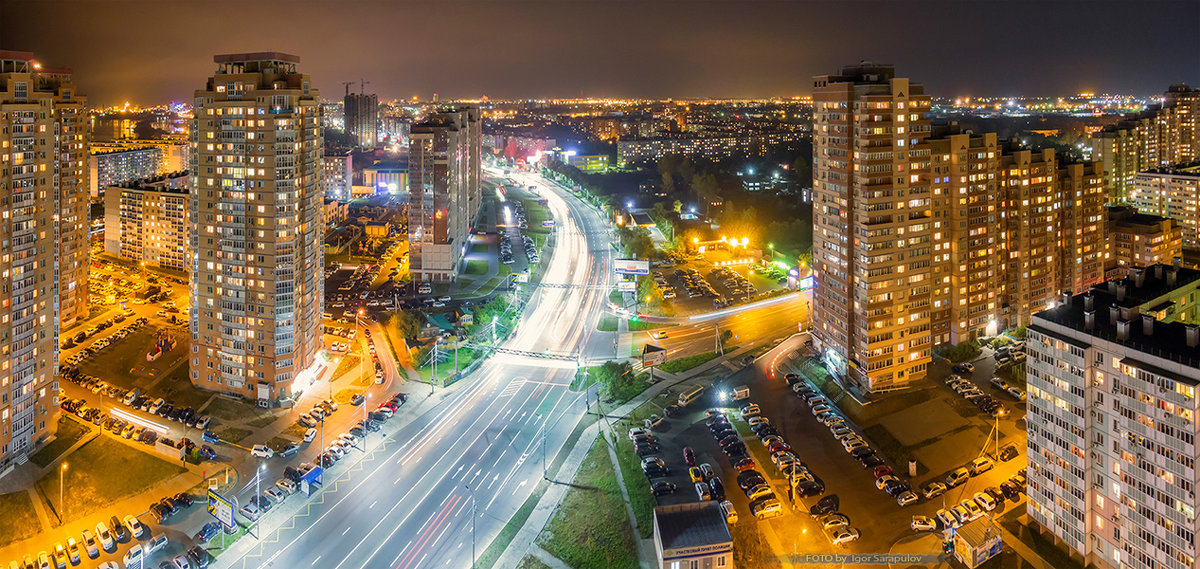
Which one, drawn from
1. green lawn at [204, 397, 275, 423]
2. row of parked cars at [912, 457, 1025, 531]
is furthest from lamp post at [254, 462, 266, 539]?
row of parked cars at [912, 457, 1025, 531]

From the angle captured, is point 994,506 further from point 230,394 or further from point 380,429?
point 230,394

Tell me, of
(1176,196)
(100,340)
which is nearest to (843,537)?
(100,340)

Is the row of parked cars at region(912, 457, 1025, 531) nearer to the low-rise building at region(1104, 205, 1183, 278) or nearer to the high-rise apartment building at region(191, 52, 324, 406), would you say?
the low-rise building at region(1104, 205, 1183, 278)

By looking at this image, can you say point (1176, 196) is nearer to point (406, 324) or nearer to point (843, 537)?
point (843, 537)

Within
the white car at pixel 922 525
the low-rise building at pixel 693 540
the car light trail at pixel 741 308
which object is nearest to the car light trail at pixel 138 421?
the low-rise building at pixel 693 540

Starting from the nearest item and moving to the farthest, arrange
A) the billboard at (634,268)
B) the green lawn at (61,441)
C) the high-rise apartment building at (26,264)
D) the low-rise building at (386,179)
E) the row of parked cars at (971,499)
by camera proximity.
Result: the row of parked cars at (971,499) < the high-rise apartment building at (26,264) < the green lawn at (61,441) < the billboard at (634,268) < the low-rise building at (386,179)

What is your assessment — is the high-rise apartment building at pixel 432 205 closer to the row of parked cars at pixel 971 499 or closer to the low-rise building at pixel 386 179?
the row of parked cars at pixel 971 499

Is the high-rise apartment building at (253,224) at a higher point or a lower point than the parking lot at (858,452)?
higher
